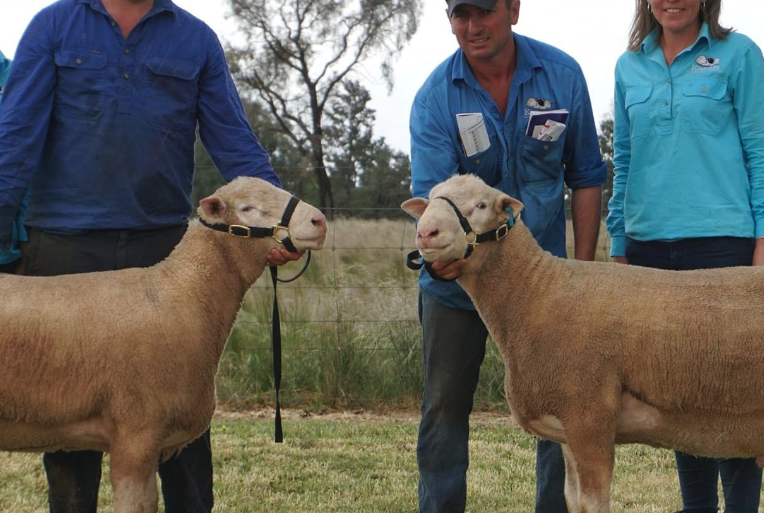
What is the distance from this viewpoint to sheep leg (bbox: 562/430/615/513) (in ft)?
12.0

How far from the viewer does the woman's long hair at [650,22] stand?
419 cm

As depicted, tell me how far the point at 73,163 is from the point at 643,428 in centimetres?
271

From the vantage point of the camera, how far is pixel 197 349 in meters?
3.77

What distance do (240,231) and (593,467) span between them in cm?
176

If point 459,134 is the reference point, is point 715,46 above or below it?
above

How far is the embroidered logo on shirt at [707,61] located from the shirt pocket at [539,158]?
67 centimetres

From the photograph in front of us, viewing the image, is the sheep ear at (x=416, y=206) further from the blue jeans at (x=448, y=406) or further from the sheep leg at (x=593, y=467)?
the sheep leg at (x=593, y=467)

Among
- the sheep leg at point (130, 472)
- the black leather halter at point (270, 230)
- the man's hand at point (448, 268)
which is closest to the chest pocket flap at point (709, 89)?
the man's hand at point (448, 268)

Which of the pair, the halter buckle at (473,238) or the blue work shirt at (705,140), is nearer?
the halter buckle at (473,238)

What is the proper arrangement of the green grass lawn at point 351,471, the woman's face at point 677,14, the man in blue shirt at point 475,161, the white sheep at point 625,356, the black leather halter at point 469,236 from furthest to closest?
the green grass lawn at point 351,471 → the man in blue shirt at point 475,161 → the woman's face at point 677,14 → the black leather halter at point 469,236 → the white sheep at point 625,356

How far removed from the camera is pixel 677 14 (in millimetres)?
4164

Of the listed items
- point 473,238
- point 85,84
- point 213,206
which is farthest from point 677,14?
point 85,84

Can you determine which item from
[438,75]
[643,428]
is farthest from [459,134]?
[643,428]

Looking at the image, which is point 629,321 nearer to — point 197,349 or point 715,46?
point 715,46
